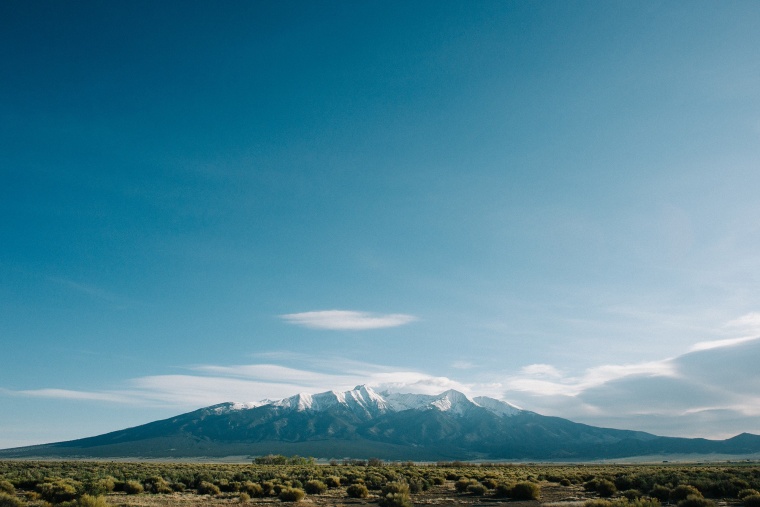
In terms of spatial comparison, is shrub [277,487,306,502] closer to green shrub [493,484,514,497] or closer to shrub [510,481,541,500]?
green shrub [493,484,514,497]

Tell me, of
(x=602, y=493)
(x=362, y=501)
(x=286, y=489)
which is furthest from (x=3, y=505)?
(x=602, y=493)

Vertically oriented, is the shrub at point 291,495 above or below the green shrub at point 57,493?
below

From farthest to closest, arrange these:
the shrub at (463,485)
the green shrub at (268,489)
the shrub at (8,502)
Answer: the shrub at (463,485), the green shrub at (268,489), the shrub at (8,502)

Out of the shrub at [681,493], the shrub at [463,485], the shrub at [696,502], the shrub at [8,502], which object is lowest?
the shrub at [463,485]

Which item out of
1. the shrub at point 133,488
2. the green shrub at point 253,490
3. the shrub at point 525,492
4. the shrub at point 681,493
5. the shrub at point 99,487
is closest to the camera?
the shrub at point 99,487

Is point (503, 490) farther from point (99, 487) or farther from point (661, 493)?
point (99, 487)

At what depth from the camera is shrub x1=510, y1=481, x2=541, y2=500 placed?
28.9 meters

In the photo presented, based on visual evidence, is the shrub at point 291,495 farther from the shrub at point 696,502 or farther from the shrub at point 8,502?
the shrub at point 696,502

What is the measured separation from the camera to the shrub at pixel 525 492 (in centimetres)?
2891

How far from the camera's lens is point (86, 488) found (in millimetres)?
27922

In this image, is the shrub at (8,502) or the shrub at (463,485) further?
the shrub at (463,485)

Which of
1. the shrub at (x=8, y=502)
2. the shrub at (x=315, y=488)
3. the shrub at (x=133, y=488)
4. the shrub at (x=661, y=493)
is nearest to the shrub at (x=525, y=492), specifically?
the shrub at (x=661, y=493)

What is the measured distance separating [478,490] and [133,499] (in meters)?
21.8

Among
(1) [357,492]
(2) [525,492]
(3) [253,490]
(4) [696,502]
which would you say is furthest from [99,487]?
(4) [696,502]
